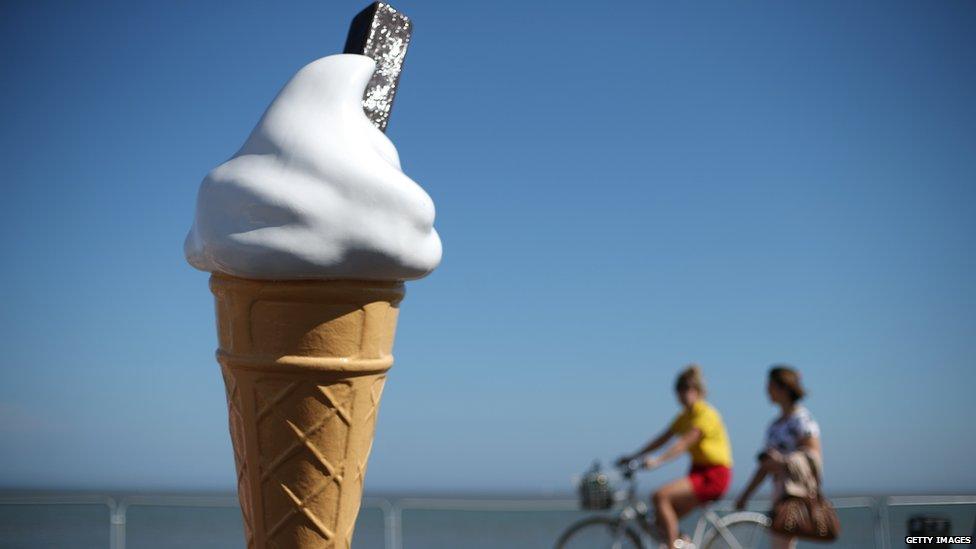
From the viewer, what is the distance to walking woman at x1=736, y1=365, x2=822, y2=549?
4180 mm

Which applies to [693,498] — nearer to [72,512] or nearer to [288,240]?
[288,240]

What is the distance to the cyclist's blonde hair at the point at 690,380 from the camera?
4992 mm

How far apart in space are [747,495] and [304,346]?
3.52 meters

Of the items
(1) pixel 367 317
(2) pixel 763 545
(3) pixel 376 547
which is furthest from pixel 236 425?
(2) pixel 763 545

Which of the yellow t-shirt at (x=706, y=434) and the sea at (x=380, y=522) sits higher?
the yellow t-shirt at (x=706, y=434)

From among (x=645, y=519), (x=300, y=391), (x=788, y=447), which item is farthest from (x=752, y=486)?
(x=300, y=391)

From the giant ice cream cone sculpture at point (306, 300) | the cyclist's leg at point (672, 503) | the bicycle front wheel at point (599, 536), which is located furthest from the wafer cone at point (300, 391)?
the bicycle front wheel at point (599, 536)

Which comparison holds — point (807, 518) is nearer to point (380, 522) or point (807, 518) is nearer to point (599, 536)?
point (599, 536)

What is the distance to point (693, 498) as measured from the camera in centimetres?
491

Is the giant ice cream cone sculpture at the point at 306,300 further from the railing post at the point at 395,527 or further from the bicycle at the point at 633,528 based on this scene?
the railing post at the point at 395,527

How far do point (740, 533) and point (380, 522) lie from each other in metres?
2.57

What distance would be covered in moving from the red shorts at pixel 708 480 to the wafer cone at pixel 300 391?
336 centimetres

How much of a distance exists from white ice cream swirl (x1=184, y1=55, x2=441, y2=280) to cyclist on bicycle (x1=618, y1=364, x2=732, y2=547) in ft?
10.5

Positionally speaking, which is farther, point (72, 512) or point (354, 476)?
point (72, 512)
